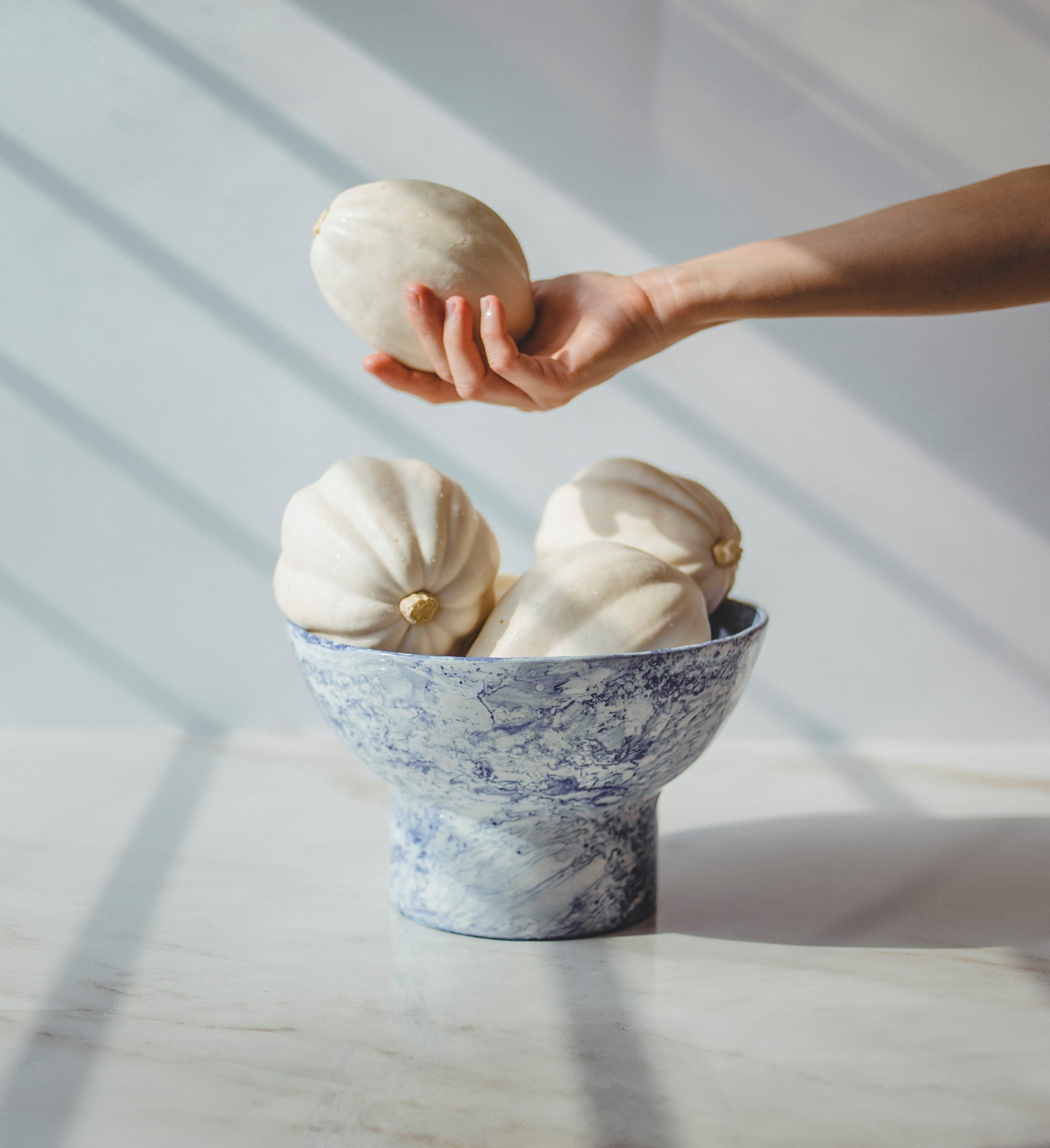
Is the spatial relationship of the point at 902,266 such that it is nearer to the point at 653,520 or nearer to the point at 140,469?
the point at 653,520

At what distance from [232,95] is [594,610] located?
1085 millimetres

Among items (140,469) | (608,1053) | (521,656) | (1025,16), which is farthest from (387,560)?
(1025,16)

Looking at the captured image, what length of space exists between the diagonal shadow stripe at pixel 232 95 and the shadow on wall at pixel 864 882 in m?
1.05

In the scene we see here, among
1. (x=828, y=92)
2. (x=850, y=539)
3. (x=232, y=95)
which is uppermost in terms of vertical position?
(x=828, y=92)

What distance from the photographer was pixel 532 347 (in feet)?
3.60

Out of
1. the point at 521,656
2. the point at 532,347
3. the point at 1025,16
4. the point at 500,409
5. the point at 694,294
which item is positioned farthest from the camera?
the point at 500,409

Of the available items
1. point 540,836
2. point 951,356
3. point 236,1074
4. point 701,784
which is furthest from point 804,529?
point 236,1074

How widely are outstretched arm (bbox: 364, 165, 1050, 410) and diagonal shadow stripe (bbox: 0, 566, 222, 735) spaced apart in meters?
0.86

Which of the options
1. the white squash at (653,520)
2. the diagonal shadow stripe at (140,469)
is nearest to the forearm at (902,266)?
the white squash at (653,520)

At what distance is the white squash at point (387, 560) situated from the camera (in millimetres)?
896

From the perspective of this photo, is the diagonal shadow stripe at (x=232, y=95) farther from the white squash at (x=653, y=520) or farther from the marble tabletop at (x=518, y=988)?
the marble tabletop at (x=518, y=988)

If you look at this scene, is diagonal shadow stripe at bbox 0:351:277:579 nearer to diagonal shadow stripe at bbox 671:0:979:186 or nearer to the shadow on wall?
the shadow on wall

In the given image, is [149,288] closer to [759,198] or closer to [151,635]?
[151,635]

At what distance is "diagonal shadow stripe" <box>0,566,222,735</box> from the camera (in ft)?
5.45
